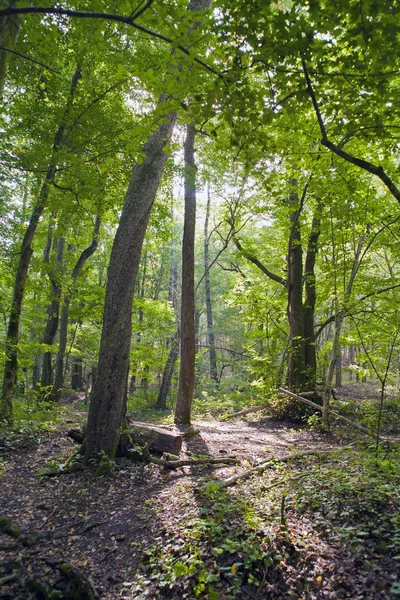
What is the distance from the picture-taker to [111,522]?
12.5 ft

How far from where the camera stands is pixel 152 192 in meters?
5.71

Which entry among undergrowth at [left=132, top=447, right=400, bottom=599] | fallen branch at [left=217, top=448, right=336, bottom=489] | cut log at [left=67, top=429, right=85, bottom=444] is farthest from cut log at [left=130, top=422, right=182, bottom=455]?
undergrowth at [left=132, top=447, right=400, bottom=599]

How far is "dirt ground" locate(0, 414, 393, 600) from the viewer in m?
2.66

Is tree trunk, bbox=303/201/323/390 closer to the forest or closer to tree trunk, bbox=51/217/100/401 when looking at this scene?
the forest

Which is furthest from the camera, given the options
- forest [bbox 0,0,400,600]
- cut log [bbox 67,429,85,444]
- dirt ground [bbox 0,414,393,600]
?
cut log [bbox 67,429,85,444]

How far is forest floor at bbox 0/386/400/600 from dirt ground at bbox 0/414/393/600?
0.01 metres

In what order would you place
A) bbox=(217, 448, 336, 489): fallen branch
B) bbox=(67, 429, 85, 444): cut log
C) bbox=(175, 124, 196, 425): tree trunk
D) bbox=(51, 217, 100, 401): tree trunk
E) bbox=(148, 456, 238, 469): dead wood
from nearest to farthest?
bbox=(217, 448, 336, 489): fallen branch
bbox=(148, 456, 238, 469): dead wood
bbox=(67, 429, 85, 444): cut log
bbox=(175, 124, 196, 425): tree trunk
bbox=(51, 217, 100, 401): tree trunk

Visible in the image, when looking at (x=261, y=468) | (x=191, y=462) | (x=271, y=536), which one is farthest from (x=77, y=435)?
(x=271, y=536)

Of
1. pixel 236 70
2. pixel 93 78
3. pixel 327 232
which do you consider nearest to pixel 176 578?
pixel 236 70

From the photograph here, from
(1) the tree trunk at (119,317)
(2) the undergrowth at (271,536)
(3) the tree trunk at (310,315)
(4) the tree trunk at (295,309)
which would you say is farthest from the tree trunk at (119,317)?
(3) the tree trunk at (310,315)

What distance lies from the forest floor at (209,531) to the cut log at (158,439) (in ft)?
1.40

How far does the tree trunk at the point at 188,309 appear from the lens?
28.5ft

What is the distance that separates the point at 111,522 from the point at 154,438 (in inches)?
81.5

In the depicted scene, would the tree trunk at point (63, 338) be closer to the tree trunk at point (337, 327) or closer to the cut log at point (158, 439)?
the cut log at point (158, 439)
